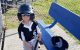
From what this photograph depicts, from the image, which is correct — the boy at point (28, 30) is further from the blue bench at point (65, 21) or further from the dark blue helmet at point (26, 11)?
the blue bench at point (65, 21)

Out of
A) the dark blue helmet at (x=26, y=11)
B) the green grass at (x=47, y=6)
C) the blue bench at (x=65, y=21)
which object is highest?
the dark blue helmet at (x=26, y=11)

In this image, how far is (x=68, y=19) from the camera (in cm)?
475

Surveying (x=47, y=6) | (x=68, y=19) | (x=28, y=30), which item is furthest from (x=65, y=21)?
(x=47, y=6)

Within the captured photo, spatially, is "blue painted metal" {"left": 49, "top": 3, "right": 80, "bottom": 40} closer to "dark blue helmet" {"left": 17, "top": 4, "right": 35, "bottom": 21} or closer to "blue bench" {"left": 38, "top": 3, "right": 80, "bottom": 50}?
"blue bench" {"left": 38, "top": 3, "right": 80, "bottom": 50}

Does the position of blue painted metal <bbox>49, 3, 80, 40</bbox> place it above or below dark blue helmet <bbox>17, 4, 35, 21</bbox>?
below

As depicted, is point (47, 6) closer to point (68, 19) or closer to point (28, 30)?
point (68, 19)

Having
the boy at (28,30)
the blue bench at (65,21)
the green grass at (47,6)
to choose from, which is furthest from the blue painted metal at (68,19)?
the green grass at (47,6)

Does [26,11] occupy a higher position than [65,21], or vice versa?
[26,11]

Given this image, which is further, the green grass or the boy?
the green grass

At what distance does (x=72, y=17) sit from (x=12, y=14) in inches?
164

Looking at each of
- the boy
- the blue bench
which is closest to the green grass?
the blue bench

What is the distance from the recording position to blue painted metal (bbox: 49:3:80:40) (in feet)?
14.0

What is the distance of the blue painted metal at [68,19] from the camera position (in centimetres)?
428

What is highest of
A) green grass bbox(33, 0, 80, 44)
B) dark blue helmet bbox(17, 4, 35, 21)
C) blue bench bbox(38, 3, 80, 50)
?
dark blue helmet bbox(17, 4, 35, 21)
